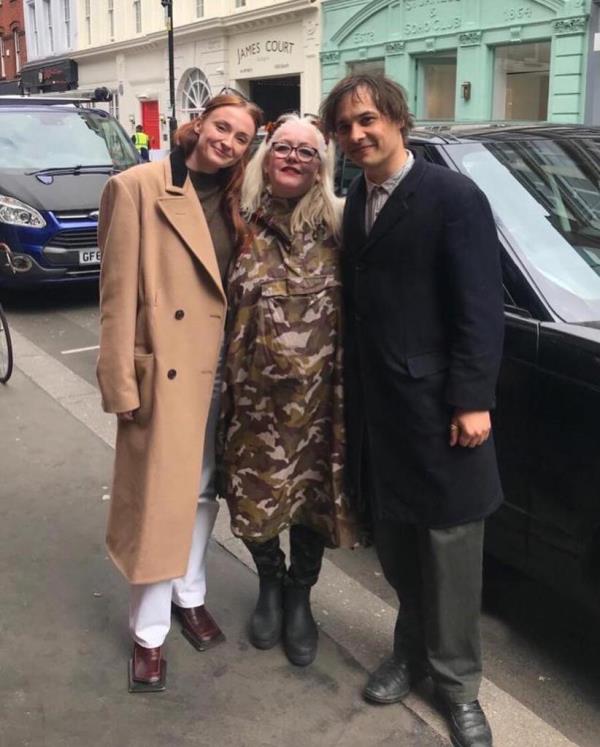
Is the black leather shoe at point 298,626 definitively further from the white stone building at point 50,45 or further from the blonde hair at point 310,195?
the white stone building at point 50,45

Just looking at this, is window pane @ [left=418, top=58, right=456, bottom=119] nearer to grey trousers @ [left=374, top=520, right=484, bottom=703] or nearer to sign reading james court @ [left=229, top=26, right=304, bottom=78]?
sign reading james court @ [left=229, top=26, right=304, bottom=78]

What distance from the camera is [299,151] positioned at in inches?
96.1

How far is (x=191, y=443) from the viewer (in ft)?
8.49

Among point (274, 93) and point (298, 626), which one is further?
point (274, 93)

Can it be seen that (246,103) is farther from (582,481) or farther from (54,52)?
(54,52)

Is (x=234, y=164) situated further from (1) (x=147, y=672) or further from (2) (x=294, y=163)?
(1) (x=147, y=672)

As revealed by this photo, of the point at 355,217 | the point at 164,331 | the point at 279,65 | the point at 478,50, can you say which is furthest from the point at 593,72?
the point at 164,331

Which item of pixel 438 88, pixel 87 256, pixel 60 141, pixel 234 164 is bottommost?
pixel 87 256

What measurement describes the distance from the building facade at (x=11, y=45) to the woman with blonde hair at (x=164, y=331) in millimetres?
40002

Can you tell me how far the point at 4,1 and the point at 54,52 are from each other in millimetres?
6743

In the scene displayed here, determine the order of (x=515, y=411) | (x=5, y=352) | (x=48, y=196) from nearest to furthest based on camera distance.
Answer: (x=515, y=411) < (x=5, y=352) < (x=48, y=196)

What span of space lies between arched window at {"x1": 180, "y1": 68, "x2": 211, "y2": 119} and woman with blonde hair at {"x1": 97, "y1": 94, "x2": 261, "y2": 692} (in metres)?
25.7

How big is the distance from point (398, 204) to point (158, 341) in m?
0.79

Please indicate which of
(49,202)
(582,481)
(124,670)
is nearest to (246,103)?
(582,481)
